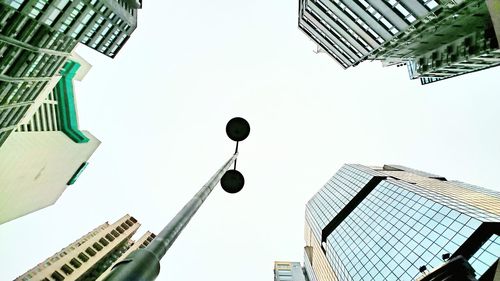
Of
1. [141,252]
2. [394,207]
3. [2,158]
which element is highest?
[394,207]

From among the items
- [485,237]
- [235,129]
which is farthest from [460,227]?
[235,129]

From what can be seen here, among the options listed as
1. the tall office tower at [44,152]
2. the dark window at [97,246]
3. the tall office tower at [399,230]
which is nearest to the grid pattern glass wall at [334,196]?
the tall office tower at [399,230]

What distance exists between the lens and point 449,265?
60.6 feet

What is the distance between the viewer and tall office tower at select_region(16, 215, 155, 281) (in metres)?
77.9

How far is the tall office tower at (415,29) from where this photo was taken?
130 feet

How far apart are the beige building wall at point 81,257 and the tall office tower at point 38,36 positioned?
3277 centimetres

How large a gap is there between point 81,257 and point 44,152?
3198 cm

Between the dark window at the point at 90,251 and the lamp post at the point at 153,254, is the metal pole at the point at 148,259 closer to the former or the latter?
the lamp post at the point at 153,254

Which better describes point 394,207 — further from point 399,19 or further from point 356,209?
point 399,19

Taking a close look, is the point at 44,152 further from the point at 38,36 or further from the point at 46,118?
the point at 38,36

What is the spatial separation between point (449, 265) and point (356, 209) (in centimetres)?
8182

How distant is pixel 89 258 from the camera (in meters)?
89.1

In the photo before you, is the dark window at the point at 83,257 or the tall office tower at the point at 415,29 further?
the dark window at the point at 83,257

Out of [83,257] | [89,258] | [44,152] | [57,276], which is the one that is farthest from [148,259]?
[44,152]
